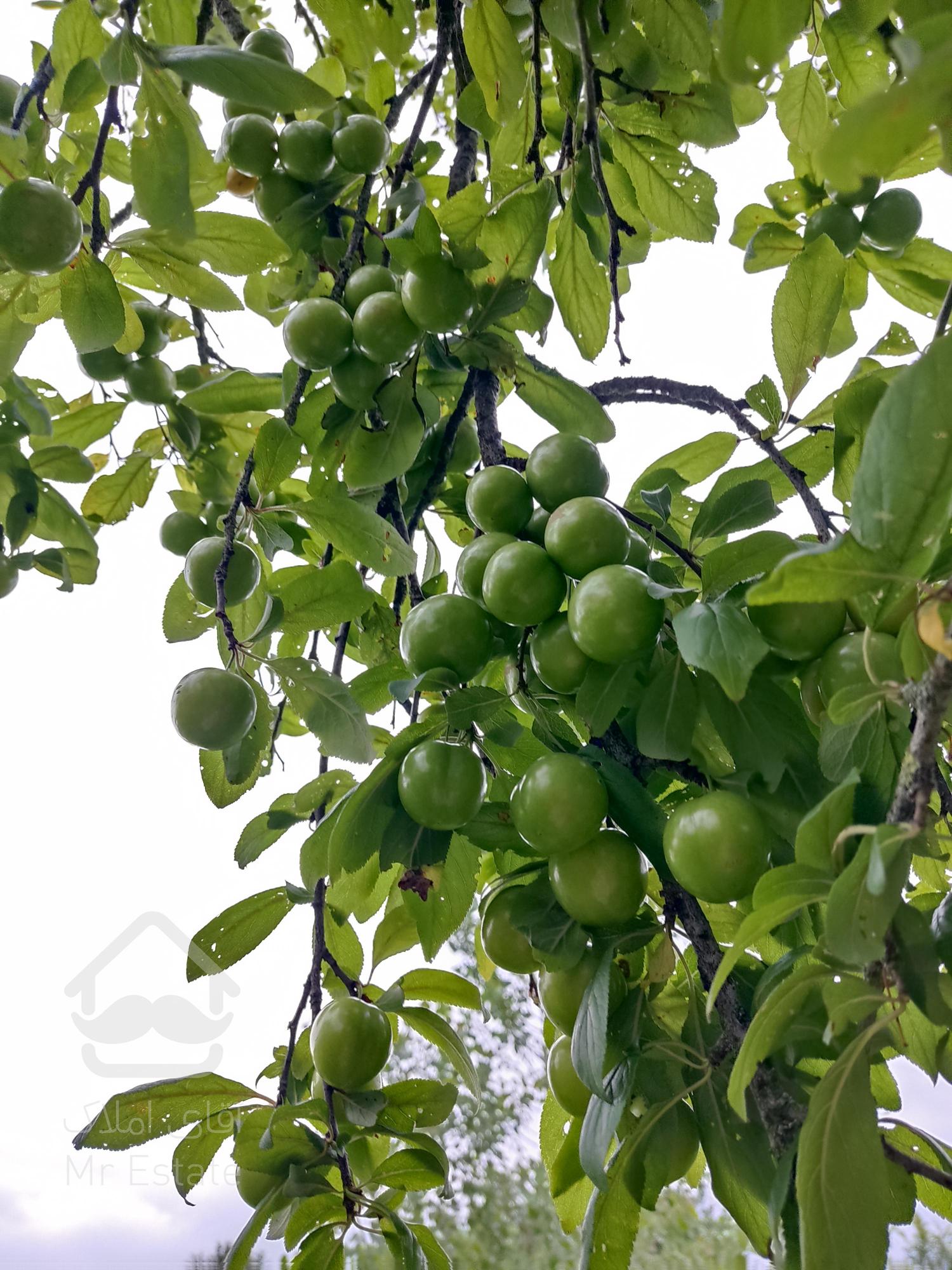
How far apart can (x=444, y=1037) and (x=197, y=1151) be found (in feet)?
0.77

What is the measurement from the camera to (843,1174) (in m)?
0.38

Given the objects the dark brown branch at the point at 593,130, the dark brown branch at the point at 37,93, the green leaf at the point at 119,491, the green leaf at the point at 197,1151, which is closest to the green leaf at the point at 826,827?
the dark brown branch at the point at 593,130

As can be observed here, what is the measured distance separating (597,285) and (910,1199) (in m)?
0.78

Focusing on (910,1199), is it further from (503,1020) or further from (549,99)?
(503,1020)

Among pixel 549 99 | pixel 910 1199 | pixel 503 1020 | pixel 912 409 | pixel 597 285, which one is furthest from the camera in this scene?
pixel 503 1020

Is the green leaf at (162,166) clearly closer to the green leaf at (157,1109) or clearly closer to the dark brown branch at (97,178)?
the dark brown branch at (97,178)

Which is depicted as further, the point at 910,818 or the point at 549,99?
the point at 549,99

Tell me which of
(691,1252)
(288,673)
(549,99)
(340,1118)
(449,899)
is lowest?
(691,1252)

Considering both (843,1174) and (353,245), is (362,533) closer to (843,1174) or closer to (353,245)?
(353,245)

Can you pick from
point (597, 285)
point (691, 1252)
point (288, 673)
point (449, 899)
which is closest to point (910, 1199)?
point (449, 899)

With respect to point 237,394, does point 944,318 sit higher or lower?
lower

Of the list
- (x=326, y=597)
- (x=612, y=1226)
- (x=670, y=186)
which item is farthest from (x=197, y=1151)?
(x=670, y=186)

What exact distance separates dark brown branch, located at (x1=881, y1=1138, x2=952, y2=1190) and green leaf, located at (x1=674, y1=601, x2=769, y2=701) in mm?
228

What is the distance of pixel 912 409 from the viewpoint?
1.01 ft
